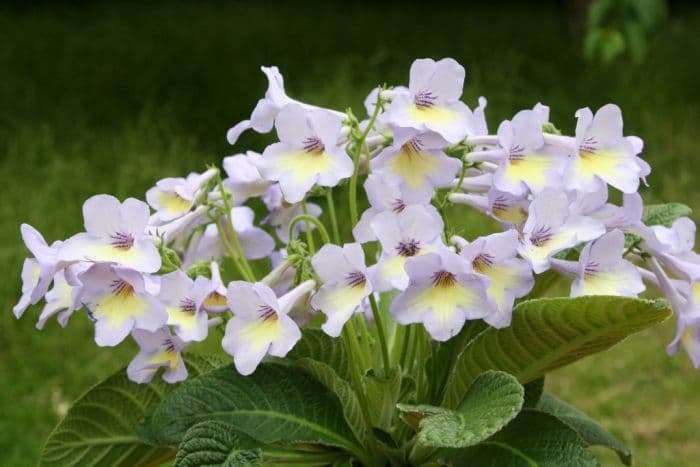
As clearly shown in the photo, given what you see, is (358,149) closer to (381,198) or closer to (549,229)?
(381,198)

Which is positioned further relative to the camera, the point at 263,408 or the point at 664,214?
the point at 664,214

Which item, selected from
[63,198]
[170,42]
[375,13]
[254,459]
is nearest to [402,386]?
[254,459]

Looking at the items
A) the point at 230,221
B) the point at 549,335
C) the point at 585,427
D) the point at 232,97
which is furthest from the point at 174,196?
the point at 232,97

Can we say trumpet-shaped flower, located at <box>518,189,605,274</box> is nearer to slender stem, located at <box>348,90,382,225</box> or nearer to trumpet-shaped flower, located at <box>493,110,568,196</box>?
trumpet-shaped flower, located at <box>493,110,568,196</box>

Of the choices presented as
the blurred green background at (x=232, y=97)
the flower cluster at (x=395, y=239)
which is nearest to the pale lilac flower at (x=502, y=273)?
the flower cluster at (x=395, y=239)

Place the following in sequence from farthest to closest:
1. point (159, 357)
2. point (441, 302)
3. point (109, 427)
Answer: point (109, 427), point (159, 357), point (441, 302)

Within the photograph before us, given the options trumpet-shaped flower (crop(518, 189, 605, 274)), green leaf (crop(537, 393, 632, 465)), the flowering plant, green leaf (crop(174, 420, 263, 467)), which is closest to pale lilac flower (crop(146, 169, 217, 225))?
→ the flowering plant

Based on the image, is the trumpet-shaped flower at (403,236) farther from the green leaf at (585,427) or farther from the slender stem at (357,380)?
the green leaf at (585,427)
